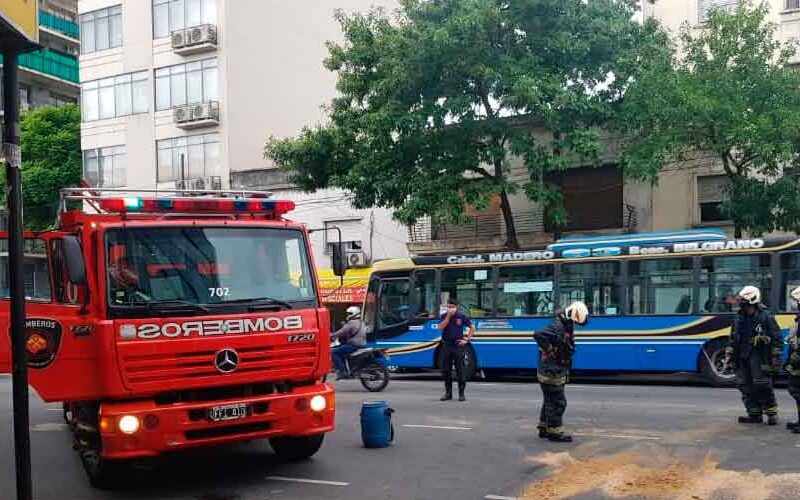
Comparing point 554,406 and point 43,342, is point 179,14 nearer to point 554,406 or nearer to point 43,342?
point 43,342

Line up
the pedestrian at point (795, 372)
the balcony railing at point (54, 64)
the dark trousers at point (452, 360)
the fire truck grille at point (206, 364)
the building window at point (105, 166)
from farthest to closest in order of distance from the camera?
the balcony railing at point (54, 64) < the building window at point (105, 166) < the dark trousers at point (452, 360) < the pedestrian at point (795, 372) < the fire truck grille at point (206, 364)

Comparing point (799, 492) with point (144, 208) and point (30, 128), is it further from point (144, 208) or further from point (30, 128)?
point (30, 128)

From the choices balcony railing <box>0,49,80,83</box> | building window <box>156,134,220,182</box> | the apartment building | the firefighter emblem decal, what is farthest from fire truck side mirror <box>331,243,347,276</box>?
balcony railing <box>0,49,80,83</box>

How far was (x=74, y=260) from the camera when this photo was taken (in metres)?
7.10

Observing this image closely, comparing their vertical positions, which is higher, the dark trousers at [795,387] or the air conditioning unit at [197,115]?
the air conditioning unit at [197,115]

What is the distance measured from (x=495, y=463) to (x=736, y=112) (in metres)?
12.0

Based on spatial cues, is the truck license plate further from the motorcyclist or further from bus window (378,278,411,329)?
bus window (378,278,411,329)

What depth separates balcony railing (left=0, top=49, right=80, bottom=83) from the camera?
50781mm

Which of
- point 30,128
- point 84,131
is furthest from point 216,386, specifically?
point 30,128

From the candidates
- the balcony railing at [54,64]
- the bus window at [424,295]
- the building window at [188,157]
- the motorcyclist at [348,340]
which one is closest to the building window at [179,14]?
the building window at [188,157]

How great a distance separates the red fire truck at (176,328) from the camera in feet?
23.3

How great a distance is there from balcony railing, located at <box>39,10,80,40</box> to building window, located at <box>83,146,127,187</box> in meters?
16.8

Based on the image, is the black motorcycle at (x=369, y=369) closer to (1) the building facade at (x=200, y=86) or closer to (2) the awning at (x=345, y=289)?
(2) the awning at (x=345, y=289)

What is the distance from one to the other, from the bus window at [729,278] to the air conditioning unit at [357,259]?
48.8ft
